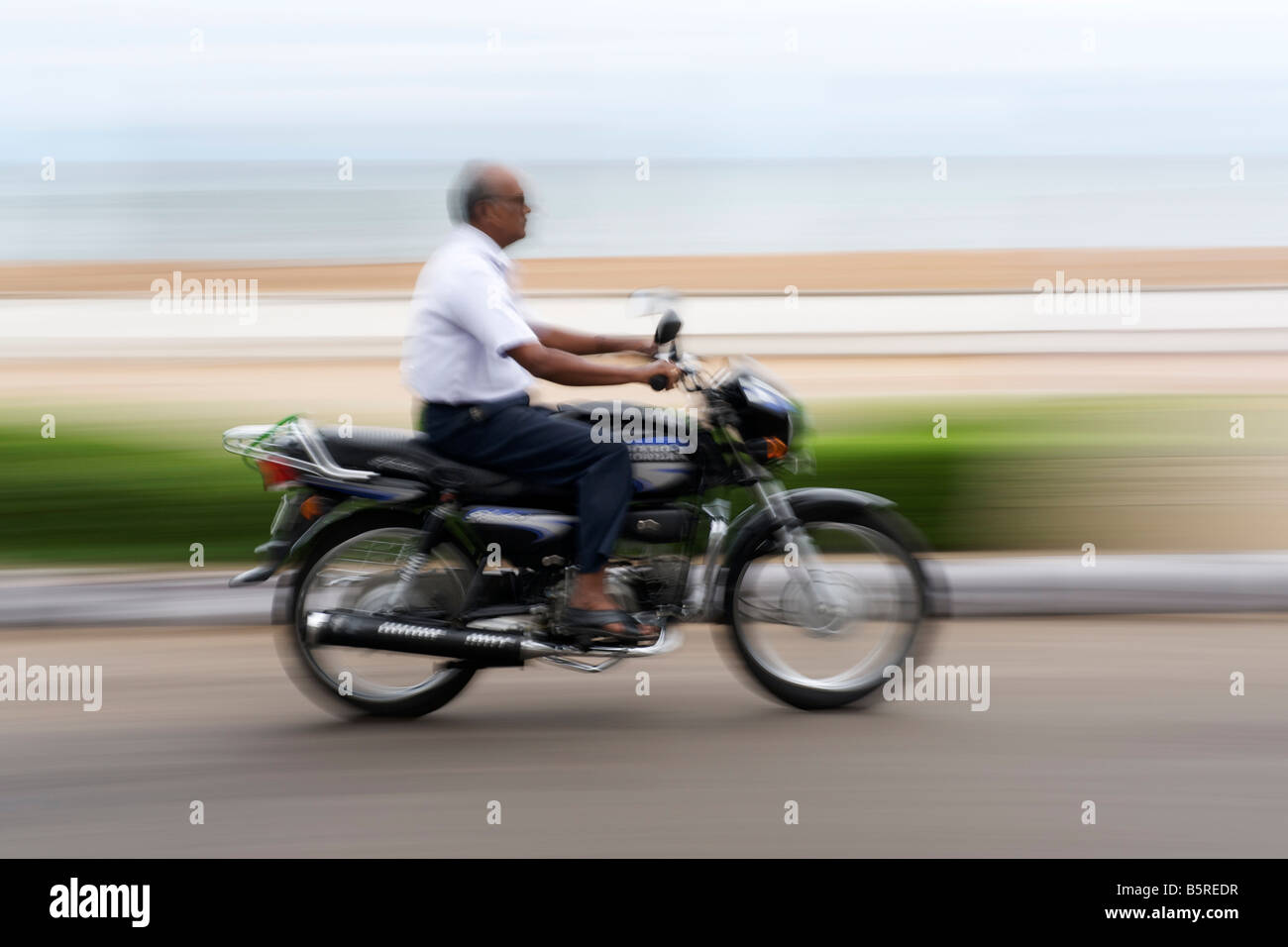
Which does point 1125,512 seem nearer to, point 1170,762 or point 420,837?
point 1170,762

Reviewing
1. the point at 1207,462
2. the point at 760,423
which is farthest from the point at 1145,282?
the point at 760,423

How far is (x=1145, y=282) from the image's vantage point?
3412 centimetres

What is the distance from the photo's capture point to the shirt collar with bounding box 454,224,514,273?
4914mm

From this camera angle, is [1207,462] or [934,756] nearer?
[934,756]

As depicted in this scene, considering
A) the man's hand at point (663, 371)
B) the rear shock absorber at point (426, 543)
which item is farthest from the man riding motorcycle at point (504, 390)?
the rear shock absorber at point (426, 543)

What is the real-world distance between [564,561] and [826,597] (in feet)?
2.89

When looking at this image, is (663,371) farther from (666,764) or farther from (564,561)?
(666,764)

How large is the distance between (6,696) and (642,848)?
2.66m

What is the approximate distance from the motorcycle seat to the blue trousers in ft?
0.13

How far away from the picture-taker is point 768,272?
37.5m

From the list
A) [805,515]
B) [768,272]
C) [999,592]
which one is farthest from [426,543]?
[768,272]

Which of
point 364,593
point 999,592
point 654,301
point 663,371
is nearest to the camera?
point 663,371

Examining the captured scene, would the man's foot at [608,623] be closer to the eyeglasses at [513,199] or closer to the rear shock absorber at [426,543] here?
the rear shock absorber at [426,543]

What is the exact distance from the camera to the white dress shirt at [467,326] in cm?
479
